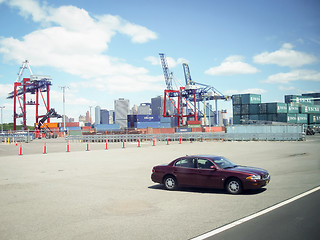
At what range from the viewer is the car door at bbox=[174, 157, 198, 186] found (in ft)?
35.1

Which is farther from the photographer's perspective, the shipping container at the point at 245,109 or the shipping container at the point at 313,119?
the shipping container at the point at 313,119

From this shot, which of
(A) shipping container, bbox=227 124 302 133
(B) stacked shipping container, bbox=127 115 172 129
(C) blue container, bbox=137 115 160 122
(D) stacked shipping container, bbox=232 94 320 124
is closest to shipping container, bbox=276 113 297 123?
(D) stacked shipping container, bbox=232 94 320 124

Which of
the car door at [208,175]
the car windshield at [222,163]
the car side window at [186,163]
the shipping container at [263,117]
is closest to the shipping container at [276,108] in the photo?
the shipping container at [263,117]

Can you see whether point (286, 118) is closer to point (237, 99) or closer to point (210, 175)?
point (237, 99)

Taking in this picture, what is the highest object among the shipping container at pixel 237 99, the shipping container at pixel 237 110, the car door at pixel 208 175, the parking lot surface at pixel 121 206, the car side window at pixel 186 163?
the shipping container at pixel 237 99

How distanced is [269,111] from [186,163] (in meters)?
66.3

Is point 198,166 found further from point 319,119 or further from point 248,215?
point 319,119

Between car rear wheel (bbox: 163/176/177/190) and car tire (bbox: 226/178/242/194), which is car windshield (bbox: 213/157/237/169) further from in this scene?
car rear wheel (bbox: 163/176/177/190)

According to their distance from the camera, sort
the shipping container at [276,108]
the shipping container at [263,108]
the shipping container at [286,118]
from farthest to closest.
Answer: the shipping container at [263,108], the shipping container at [276,108], the shipping container at [286,118]

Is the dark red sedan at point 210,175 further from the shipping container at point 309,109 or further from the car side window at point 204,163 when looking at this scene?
the shipping container at point 309,109

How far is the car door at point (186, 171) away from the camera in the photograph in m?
10.7

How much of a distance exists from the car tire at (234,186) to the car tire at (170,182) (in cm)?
195

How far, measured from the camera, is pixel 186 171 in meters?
10.9

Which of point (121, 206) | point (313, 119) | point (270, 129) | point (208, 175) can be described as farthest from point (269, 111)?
point (121, 206)
